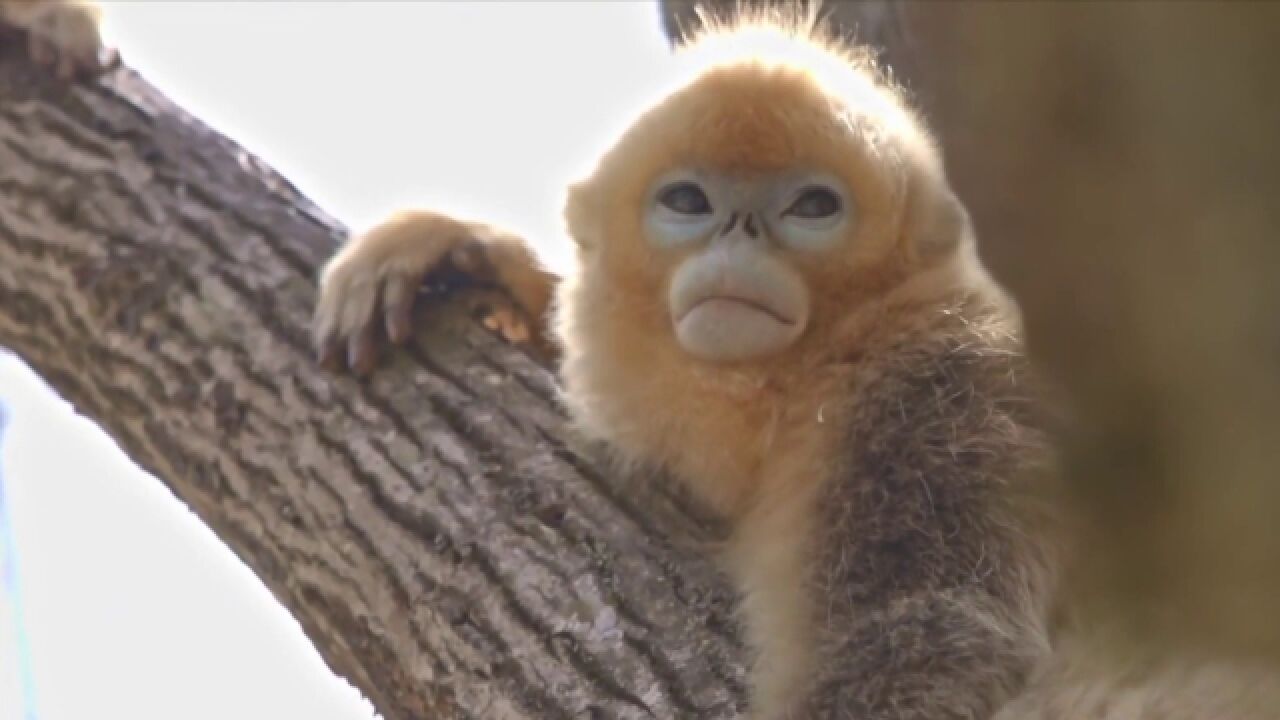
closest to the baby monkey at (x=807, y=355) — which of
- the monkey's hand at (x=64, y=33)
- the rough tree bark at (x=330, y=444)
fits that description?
the rough tree bark at (x=330, y=444)

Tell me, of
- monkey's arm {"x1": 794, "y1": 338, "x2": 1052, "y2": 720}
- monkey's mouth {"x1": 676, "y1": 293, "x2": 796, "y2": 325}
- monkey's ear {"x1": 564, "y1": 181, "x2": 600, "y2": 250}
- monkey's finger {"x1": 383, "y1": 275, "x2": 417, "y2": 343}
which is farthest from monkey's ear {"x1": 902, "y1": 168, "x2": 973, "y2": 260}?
monkey's finger {"x1": 383, "y1": 275, "x2": 417, "y2": 343}

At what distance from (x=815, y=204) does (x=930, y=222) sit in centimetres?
27

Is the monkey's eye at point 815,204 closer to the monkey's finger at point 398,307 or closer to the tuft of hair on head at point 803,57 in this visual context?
the tuft of hair on head at point 803,57

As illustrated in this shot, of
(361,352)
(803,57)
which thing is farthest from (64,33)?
(803,57)

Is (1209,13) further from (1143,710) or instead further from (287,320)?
(287,320)

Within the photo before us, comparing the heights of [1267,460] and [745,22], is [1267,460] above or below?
below

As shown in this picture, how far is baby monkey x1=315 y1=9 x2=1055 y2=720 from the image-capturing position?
267cm

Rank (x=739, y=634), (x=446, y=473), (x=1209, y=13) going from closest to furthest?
(x=1209, y=13), (x=739, y=634), (x=446, y=473)

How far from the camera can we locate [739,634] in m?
2.71

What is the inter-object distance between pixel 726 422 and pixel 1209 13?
2451mm

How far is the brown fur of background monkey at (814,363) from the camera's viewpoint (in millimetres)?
2637

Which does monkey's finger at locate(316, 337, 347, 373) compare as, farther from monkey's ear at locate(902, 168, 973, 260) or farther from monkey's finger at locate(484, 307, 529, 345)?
monkey's ear at locate(902, 168, 973, 260)

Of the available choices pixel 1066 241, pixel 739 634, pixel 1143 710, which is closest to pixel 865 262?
pixel 739 634

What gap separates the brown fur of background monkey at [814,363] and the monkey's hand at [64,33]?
0.86 metres
